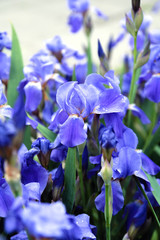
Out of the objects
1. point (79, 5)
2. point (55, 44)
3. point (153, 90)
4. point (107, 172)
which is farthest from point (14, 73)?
point (79, 5)

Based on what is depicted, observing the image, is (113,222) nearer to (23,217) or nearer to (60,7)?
(23,217)

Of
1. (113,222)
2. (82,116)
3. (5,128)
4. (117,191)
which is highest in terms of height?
(5,128)

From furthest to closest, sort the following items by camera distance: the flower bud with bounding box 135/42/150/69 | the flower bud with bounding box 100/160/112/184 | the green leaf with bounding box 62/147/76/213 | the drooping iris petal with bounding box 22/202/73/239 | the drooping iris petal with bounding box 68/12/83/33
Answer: the drooping iris petal with bounding box 68/12/83/33, the flower bud with bounding box 135/42/150/69, the green leaf with bounding box 62/147/76/213, the flower bud with bounding box 100/160/112/184, the drooping iris petal with bounding box 22/202/73/239

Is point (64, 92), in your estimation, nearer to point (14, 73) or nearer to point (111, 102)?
point (111, 102)

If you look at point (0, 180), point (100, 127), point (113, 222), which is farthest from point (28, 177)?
point (113, 222)

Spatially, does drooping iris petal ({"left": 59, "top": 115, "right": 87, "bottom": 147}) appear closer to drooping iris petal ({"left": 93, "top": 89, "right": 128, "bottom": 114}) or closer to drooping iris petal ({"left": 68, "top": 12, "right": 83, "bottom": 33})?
drooping iris petal ({"left": 93, "top": 89, "right": 128, "bottom": 114})

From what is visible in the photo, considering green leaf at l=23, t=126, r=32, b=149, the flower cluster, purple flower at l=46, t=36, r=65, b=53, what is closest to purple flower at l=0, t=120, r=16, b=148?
the flower cluster

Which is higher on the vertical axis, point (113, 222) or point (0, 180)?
point (0, 180)
